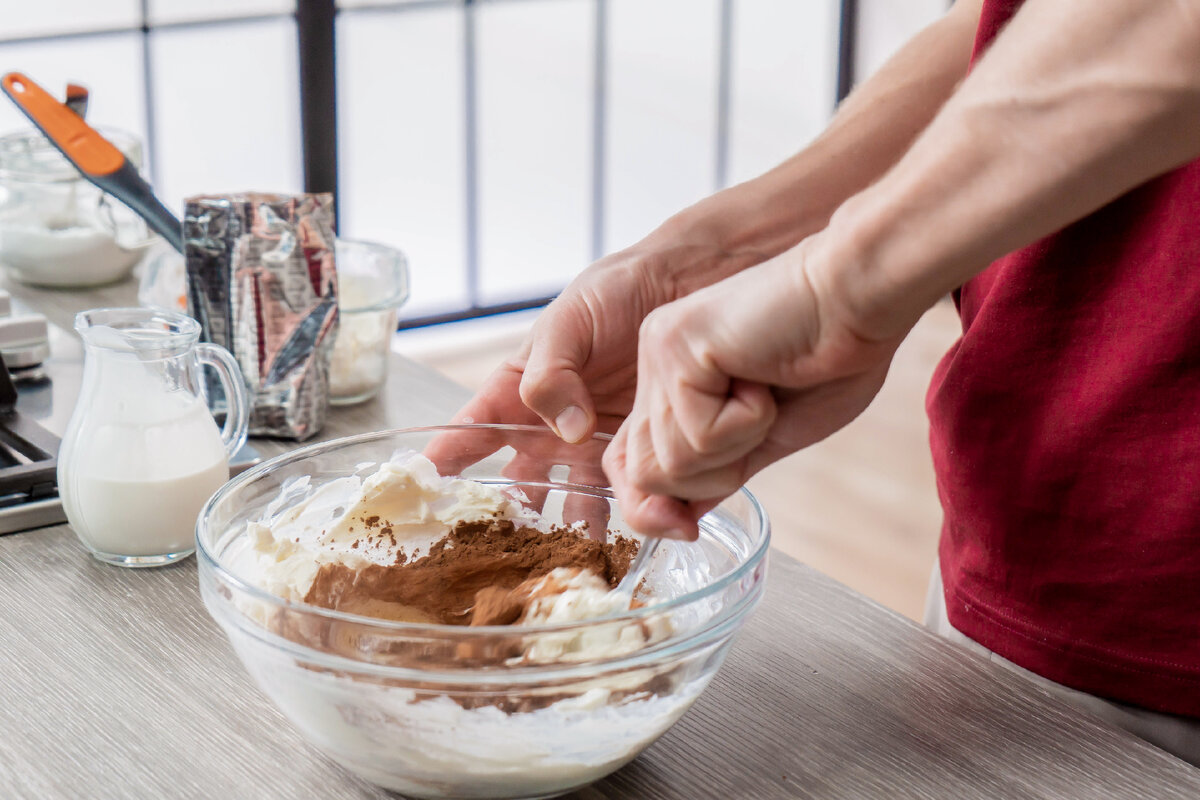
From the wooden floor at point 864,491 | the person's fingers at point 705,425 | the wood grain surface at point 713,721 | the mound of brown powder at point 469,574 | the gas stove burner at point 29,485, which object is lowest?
the wooden floor at point 864,491

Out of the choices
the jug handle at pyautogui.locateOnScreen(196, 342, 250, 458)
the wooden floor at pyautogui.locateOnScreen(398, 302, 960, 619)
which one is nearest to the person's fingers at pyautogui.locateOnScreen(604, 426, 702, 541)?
the jug handle at pyautogui.locateOnScreen(196, 342, 250, 458)

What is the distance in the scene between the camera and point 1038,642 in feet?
3.04

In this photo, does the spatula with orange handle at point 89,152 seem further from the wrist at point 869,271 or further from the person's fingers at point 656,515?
the wrist at point 869,271

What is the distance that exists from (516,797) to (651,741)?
8 cm

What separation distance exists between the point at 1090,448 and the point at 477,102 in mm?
2847

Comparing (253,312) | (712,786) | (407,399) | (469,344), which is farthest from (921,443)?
(712,786)

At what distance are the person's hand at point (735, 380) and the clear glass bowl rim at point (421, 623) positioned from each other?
0.05 meters

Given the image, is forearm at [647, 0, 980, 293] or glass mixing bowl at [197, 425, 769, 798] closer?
glass mixing bowl at [197, 425, 769, 798]

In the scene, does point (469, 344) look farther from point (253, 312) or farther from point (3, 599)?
point (3, 599)

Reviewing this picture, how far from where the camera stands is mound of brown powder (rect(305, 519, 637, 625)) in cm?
75

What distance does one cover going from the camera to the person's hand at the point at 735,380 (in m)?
0.60

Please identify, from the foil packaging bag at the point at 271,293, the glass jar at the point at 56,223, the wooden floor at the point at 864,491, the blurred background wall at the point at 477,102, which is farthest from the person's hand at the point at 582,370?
the blurred background wall at the point at 477,102

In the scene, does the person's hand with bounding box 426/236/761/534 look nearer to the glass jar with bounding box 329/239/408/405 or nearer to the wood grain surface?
the wood grain surface

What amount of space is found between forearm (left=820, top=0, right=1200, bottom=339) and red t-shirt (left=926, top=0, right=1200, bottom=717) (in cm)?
28
